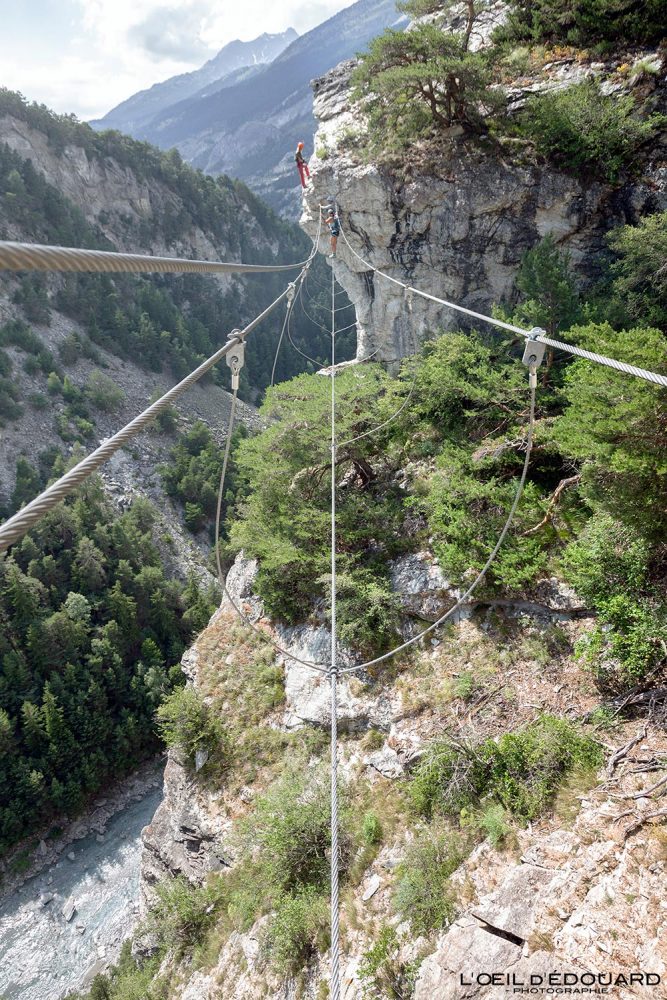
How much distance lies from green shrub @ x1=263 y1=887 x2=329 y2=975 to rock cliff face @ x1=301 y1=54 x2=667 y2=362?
16.3m

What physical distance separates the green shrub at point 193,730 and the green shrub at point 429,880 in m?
7.35

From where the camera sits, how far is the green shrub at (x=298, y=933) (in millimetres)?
7730

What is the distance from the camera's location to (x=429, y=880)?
6.68 m

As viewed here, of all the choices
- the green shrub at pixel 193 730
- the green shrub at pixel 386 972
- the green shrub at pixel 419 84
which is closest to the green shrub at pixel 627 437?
the green shrub at pixel 386 972

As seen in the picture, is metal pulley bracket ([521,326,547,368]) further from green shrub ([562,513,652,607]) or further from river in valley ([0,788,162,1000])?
river in valley ([0,788,162,1000])

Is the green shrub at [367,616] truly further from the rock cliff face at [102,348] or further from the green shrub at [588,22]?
the rock cliff face at [102,348]

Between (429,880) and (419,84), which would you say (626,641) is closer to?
(429,880)

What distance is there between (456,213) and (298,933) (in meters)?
18.8

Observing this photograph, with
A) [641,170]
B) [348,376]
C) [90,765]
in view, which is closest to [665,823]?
[348,376]

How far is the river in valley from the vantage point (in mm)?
21219

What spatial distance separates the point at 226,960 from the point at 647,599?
10.0 metres

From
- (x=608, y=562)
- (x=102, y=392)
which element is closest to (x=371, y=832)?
(x=608, y=562)

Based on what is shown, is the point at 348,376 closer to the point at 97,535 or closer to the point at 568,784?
the point at 568,784

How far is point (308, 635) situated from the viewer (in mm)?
13680
